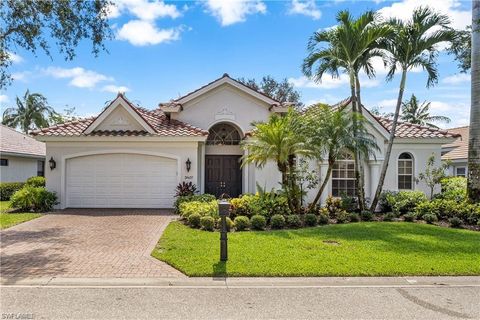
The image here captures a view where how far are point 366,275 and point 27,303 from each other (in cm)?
613

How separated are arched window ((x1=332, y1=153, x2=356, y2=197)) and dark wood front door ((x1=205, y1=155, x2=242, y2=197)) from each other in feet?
15.7

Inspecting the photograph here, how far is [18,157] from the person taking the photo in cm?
2442

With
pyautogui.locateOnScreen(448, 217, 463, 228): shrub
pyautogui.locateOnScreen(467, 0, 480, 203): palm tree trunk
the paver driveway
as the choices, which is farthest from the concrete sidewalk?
pyautogui.locateOnScreen(467, 0, 480, 203): palm tree trunk

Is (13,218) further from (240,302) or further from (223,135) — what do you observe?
(240,302)

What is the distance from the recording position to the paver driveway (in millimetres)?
7152

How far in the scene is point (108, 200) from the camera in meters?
16.3

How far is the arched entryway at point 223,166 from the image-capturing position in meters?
18.0

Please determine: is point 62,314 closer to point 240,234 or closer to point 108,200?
point 240,234

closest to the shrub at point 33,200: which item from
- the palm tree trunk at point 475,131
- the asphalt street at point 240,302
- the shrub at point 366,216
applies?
the asphalt street at point 240,302

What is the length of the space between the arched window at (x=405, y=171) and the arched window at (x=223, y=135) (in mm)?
8219

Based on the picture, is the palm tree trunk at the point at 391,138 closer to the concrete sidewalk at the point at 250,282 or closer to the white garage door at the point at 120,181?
the concrete sidewalk at the point at 250,282

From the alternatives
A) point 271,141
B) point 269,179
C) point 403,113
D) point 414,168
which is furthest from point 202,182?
point 403,113

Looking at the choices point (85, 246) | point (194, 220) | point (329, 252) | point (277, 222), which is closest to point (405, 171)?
Answer: point (277, 222)

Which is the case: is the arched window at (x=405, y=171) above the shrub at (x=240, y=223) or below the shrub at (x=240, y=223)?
above
